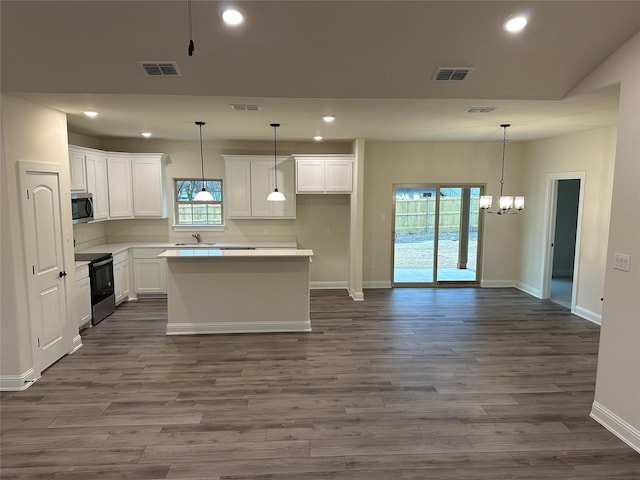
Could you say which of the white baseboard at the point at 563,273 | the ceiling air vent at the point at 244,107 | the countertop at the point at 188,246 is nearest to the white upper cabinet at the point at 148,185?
the countertop at the point at 188,246

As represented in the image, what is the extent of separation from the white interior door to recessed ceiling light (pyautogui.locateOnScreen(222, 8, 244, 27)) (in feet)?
8.20

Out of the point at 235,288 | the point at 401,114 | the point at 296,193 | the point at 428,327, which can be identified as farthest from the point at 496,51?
the point at 296,193

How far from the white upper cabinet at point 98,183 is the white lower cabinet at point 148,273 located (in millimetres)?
866

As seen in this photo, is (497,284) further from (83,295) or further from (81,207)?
(81,207)

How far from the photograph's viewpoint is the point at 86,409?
3.37 metres

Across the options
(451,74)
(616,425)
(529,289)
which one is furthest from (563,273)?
(451,74)

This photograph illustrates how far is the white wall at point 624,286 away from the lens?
2865mm

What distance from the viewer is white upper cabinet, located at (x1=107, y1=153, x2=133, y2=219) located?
255 inches

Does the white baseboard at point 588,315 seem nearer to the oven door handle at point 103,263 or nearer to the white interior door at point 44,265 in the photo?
the white interior door at point 44,265

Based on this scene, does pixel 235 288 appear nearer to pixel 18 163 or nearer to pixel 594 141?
pixel 18 163

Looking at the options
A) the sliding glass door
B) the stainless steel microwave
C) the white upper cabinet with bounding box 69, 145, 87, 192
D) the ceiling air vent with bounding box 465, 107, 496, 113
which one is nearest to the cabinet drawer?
the stainless steel microwave

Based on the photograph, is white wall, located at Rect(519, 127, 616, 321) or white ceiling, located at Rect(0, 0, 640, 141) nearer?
white ceiling, located at Rect(0, 0, 640, 141)

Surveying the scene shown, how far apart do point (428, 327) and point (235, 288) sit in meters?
2.67

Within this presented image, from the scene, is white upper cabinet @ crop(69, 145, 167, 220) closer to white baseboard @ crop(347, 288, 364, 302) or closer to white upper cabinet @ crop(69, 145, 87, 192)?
white upper cabinet @ crop(69, 145, 87, 192)
